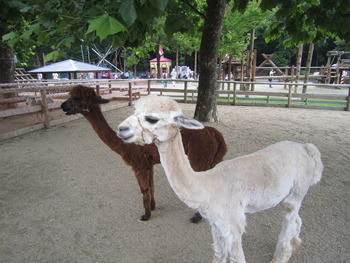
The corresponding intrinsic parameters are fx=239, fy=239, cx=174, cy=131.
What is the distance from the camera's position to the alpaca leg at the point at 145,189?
270cm

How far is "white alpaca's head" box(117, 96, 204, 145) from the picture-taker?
1365mm

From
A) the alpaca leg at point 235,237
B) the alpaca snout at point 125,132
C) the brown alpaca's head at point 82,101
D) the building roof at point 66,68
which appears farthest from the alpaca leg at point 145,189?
the building roof at point 66,68

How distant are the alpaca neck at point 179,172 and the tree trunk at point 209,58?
585 centimetres

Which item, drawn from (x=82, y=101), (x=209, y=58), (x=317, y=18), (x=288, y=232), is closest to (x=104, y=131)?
(x=82, y=101)

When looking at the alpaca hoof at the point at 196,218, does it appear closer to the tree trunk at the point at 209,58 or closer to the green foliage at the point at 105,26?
the green foliage at the point at 105,26

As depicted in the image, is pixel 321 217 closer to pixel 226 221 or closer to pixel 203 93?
pixel 226 221

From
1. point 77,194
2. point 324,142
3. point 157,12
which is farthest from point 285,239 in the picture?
point 324,142

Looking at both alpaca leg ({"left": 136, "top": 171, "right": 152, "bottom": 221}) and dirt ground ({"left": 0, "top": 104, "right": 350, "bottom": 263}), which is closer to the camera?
dirt ground ({"left": 0, "top": 104, "right": 350, "bottom": 263})

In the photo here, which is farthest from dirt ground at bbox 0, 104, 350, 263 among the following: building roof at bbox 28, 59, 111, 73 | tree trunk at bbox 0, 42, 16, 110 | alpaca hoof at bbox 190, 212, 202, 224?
building roof at bbox 28, 59, 111, 73

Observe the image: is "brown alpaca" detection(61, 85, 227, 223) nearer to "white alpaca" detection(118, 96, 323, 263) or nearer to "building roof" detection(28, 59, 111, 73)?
"white alpaca" detection(118, 96, 323, 263)

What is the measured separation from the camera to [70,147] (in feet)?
18.1

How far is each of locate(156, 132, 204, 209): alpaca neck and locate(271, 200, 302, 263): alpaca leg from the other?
0.85m

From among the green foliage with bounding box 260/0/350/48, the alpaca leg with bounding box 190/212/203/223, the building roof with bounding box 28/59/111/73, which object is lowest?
the alpaca leg with bounding box 190/212/203/223

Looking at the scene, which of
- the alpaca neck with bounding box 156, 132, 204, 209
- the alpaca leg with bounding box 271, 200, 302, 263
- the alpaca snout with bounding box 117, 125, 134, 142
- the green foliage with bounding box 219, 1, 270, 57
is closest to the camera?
the alpaca snout with bounding box 117, 125, 134, 142
